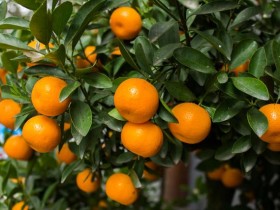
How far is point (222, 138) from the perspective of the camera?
0.85 m

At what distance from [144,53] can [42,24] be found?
0.59 feet

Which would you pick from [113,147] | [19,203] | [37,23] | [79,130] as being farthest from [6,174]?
[37,23]

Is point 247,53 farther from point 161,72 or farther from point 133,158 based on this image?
point 133,158

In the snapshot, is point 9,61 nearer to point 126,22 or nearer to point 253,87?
point 126,22

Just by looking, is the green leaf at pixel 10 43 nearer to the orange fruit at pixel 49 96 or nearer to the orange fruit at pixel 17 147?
the orange fruit at pixel 49 96

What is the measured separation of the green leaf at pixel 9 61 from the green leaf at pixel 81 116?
0.17 m

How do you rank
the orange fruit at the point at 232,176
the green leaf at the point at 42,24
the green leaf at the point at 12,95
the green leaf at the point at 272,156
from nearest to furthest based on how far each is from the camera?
the green leaf at the point at 42,24 → the green leaf at the point at 12,95 → the green leaf at the point at 272,156 → the orange fruit at the point at 232,176

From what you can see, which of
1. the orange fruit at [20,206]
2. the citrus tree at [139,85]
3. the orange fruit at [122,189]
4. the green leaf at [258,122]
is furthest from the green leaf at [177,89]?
the orange fruit at [20,206]

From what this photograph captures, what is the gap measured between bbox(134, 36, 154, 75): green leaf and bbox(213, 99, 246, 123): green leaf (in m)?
0.13

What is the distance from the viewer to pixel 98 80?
685 mm

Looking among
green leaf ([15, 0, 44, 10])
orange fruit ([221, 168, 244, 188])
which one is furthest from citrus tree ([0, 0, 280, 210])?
orange fruit ([221, 168, 244, 188])

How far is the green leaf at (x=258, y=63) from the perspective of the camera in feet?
2.23

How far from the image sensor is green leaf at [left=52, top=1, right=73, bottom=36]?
605 millimetres

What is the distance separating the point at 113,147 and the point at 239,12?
1.27 feet
